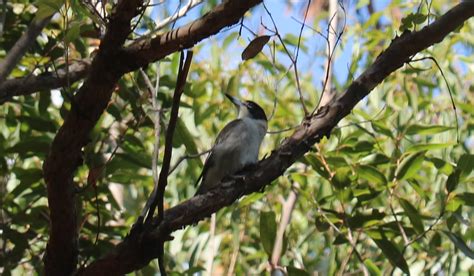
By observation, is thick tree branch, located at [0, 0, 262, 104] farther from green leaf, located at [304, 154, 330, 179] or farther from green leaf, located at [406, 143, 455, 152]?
green leaf, located at [406, 143, 455, 152]

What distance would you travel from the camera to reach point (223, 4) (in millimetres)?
2648

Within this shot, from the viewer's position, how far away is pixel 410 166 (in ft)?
13.0

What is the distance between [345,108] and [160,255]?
0.85 meters

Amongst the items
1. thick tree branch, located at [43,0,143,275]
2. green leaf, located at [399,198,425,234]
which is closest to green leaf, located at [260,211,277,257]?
green leaf, located at [399,198,425,234]

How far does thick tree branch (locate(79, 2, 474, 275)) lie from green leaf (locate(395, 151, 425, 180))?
0.93m

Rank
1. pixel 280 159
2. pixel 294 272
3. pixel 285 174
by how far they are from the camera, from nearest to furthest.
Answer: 1. pixel 280 159
2. pixel 294 272
3. pixel 285 174

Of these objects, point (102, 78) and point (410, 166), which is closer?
point (102, 78)

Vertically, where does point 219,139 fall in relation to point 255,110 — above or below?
below

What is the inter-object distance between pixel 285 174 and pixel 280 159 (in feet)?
4.94

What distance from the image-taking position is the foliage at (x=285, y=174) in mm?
3973

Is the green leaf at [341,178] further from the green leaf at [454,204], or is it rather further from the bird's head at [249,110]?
the bird's head at [249,110]

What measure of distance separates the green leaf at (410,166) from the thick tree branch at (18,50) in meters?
1.70

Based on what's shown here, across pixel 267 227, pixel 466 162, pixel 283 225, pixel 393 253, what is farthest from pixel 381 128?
pixel 283 225

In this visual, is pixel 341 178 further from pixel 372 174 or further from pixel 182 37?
pixel 182 37
